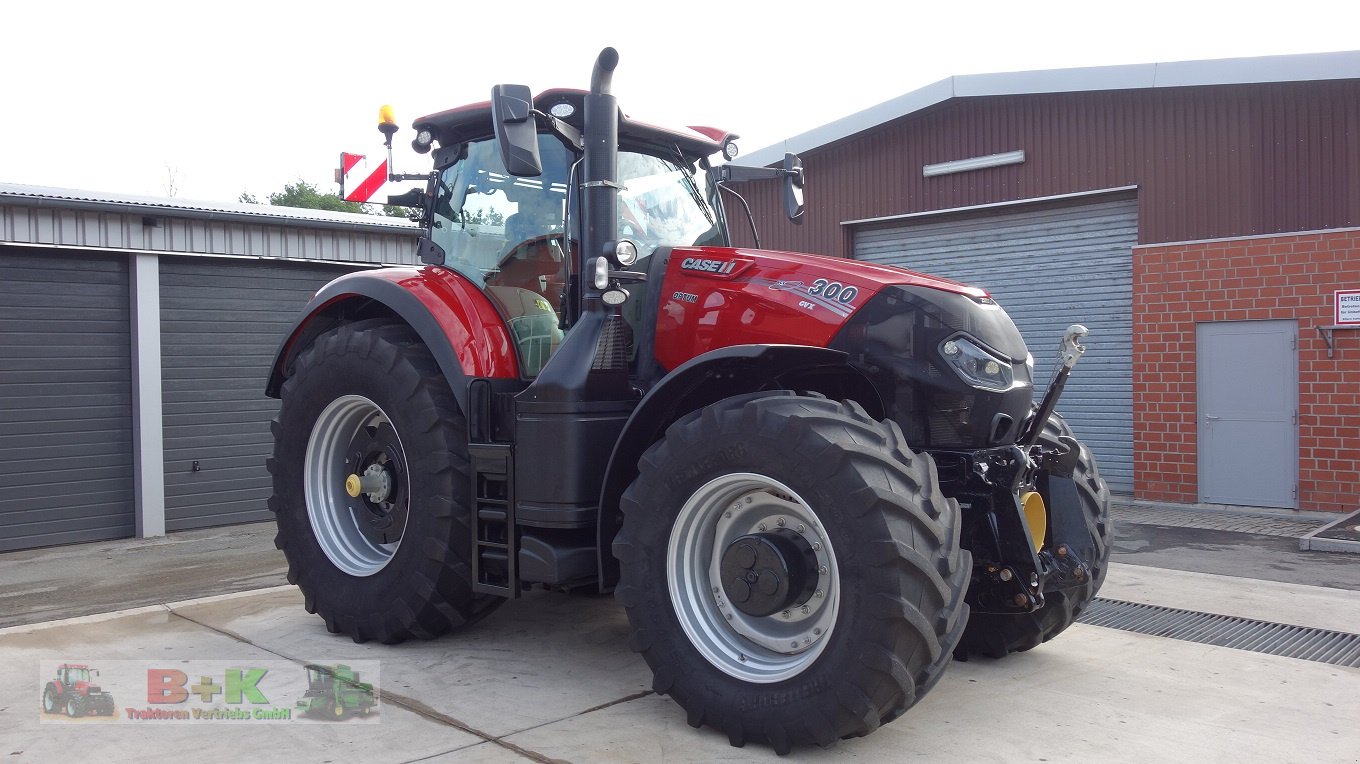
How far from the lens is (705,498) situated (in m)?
4.01

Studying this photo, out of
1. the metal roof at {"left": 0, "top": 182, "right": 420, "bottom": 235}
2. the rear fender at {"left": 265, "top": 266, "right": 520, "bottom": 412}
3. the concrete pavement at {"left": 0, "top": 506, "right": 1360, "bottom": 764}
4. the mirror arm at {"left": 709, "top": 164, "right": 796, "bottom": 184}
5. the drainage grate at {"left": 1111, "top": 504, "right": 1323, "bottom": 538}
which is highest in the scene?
the metal roof at {"left": 0, "top": 182, "right": 420, "bottom": 235}

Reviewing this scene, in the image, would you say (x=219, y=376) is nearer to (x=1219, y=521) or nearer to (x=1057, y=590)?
(x=1057, y=590)

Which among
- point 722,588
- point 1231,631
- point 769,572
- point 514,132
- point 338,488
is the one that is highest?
point 514,132

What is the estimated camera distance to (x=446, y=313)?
4992 millimetres

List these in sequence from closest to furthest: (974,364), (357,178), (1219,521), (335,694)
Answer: (974,364) < (335,694) < (357,178) < (1219,521)

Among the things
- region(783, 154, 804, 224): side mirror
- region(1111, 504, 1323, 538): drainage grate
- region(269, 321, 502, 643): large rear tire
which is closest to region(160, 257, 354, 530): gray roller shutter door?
region(269, 321, 502, 643): large rear tire

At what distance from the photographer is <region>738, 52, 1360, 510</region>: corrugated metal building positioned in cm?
1019

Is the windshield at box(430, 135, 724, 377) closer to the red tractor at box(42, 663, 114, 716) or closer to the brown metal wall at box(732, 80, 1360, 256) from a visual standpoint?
the red tractor at box(42, 663, 114, 716)

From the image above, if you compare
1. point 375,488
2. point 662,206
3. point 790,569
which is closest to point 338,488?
point 375,488

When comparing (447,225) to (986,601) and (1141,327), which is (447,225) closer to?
(986,601)

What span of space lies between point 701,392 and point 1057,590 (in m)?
1.76

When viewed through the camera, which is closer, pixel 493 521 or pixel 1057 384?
pixel 1057 384

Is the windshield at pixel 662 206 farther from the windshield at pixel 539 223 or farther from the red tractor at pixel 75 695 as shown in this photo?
the red tractor at pixel 75 695

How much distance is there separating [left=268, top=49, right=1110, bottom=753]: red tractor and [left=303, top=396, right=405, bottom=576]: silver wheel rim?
0.05 ft
